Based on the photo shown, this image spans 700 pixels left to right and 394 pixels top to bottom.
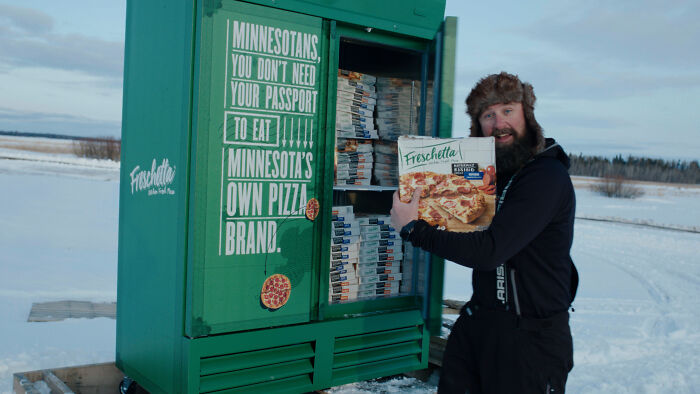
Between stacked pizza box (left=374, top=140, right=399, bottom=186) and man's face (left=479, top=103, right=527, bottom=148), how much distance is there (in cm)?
157

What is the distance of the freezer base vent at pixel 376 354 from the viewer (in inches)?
129

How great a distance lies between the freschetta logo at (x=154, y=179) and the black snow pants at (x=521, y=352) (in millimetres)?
1614

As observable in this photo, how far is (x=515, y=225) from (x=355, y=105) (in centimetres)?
196

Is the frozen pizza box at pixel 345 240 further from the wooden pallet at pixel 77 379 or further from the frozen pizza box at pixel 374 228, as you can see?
the wooden pallet at pixel 77 379

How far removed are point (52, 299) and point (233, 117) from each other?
172 inches

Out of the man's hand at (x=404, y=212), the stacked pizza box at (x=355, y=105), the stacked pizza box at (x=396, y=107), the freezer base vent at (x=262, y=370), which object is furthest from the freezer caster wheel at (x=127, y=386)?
the stacked pizza box at (x=396, y=107)

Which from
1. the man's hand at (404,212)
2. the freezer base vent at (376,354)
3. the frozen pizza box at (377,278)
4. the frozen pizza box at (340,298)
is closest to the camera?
the man's hand at (404,212)

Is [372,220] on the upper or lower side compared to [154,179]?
lower

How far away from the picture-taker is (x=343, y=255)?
11.8ft

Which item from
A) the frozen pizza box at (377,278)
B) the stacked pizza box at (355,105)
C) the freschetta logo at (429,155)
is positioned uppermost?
the stacked pizza box at (355,105)

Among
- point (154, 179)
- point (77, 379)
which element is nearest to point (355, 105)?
point (154, 179)

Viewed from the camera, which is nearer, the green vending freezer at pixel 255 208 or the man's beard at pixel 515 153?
the man's beard at pixel 515 153

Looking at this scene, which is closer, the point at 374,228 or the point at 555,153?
the point at 555,153

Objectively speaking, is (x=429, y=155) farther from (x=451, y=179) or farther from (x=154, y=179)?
(x=154, y=179)
